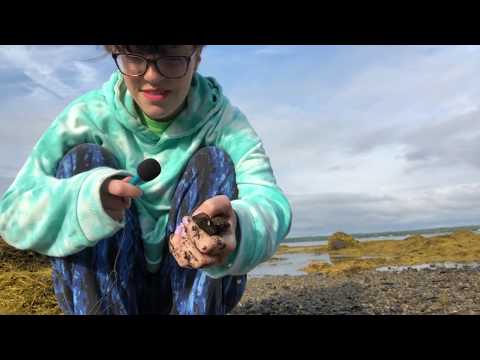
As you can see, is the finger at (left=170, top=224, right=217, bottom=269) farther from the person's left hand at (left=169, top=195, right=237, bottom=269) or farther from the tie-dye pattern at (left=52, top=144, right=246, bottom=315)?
the tie-dye pattern at (left=52, top=144, right=246, bottom=315)

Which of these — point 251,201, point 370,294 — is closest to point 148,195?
point 251,201

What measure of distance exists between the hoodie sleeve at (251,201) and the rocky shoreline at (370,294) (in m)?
0.73

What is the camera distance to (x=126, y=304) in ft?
4.12

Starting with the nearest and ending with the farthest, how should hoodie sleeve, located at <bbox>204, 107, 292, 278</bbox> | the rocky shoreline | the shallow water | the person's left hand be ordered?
the person's left hand
hoodie sleeve, located at <bbox>204, 107, 292, 278</bbox>
the rocky shoreline
the shallow water

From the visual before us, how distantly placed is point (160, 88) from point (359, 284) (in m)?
1.74

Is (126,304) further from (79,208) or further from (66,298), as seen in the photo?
(79,208)

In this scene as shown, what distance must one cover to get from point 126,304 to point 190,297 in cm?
18

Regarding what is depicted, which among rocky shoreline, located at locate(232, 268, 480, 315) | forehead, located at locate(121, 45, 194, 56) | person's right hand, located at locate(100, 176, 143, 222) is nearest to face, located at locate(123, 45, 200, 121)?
forehead, located at locate(121, 45, 194, 56)

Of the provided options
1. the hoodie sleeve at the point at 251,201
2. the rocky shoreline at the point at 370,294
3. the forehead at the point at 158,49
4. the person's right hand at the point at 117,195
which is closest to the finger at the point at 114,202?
the person's right hand at the point at 117,195

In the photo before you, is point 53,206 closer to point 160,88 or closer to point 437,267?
point 160,88

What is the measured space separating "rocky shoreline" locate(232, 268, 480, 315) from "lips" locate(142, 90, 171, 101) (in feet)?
3.03

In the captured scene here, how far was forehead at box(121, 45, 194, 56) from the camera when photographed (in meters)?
1.17

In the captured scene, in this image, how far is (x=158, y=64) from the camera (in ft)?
3.89
